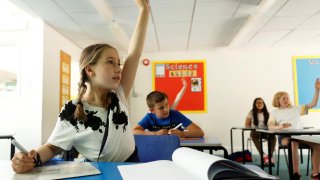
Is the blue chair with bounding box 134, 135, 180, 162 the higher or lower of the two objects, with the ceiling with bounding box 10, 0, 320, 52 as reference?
lower

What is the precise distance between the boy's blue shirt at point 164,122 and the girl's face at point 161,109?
0.05 m

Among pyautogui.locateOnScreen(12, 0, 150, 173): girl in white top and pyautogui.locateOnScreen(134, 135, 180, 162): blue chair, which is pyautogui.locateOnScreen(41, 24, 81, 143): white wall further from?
pyautogui.locateOnScreen(12, 0, 150, 173): girl in white top

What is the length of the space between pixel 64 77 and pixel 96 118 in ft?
13.9

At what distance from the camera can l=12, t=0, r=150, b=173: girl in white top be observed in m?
0.92

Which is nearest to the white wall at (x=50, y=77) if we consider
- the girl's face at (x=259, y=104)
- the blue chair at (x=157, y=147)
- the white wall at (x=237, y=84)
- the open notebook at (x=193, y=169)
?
the white wall at (x=237, y=84)

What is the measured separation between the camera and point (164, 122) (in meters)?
2.68

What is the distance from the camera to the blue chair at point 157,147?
1.47 meters

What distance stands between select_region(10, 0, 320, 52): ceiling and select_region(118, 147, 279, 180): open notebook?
3.08 m

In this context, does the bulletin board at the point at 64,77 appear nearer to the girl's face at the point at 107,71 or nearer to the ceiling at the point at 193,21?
the ceiling at the point at 193,21

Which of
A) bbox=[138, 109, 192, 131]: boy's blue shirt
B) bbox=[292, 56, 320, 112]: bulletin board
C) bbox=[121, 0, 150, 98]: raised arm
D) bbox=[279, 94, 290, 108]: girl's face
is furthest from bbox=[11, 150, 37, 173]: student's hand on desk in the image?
bbox=[292, 56, 320, 112]: bulletin board

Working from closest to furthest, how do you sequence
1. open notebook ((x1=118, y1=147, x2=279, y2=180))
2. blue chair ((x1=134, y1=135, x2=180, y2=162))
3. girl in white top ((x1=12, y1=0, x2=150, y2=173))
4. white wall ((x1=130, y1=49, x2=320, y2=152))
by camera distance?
1. open notebook ((x1=118, y1=147, x2=279, y2=180))
2. girl in white top ((x1=12, y1=0, x2=150, y2=173))
3. blue chair ((x1=134, y1=135, x2=180, y2=162))
4. white wall ((x1=130, y1=49, x2=320, y2=152))

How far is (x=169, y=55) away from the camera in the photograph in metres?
6.33

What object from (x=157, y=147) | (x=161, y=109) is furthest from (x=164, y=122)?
(x=157, y=147)

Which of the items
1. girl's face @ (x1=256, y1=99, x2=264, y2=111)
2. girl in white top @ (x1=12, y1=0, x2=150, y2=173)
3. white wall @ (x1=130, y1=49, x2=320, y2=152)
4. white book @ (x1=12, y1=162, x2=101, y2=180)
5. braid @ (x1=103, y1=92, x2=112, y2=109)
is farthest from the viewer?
white wall @ (x1=130, y1=49, x2=320, y2=152)
